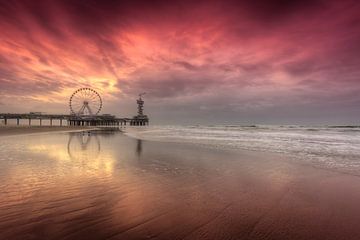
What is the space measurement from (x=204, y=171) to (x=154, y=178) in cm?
252

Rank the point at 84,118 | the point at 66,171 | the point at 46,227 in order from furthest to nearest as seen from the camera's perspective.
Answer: the point at 84,118
the point at 66,171
the point at 46,227

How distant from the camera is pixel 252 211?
19.0ft

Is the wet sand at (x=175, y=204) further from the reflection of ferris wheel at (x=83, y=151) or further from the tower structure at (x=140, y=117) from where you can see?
the tower structure at (x=140, y=117)

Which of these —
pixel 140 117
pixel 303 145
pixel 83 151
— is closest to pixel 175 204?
pixel 83 151

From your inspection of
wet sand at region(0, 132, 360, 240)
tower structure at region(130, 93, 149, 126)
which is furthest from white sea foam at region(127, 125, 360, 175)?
tower structure at region(130, 93, 149, 126)

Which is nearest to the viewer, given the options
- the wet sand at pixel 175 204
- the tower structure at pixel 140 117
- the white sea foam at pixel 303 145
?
the wet sand at pixel 175 204

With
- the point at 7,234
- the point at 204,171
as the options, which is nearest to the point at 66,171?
the point at 204,171

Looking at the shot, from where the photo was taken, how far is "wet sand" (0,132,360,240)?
15.0 ft

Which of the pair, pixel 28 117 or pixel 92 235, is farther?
pixel 28 117

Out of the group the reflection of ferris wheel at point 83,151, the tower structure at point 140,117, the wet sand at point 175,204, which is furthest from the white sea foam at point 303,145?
the tower structure at point 140,117

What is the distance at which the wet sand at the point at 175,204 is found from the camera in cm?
456

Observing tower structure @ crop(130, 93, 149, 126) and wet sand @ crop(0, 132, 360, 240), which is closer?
wet sand @ crop(0, 132, 360, 240)

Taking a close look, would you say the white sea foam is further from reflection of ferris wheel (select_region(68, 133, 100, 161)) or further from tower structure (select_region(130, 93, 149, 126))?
tower structure (select_region(130, 93, 149, 126))

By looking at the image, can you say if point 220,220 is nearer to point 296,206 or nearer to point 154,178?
point 296,206
